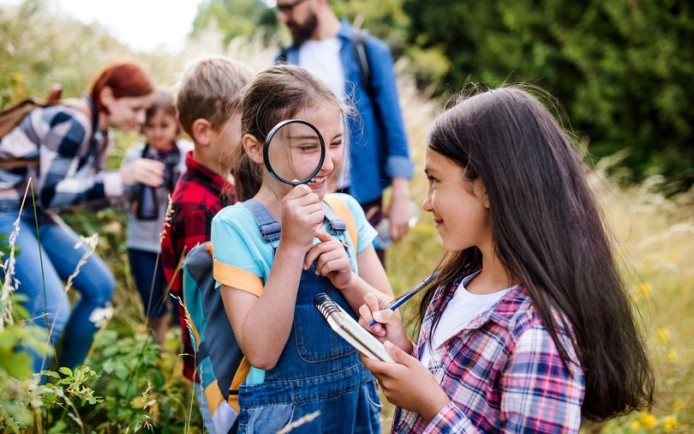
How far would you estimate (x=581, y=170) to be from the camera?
1597 mm

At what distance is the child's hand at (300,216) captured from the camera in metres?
1.51

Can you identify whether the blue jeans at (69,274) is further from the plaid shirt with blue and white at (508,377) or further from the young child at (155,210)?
the plaid shirt with blue and white at (508,377)

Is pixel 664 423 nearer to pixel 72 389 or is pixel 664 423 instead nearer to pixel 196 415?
pixel 196 415

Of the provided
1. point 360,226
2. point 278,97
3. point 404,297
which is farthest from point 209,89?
point 404,297

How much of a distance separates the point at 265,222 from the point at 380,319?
398 mm

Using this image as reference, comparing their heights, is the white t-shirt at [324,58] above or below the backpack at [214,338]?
above

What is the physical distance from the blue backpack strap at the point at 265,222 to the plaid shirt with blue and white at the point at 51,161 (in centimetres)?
145

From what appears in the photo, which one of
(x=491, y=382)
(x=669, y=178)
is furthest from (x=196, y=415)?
(x=669, y=178)

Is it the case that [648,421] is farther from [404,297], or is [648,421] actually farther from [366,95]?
[366,95]

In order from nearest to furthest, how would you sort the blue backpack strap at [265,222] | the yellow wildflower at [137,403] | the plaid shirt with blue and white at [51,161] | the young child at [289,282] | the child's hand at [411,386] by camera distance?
1. the child's hand at [411,386]
2. the young child at [289,282]
3. the blue backpack strap at [265,222]
4. the yellow wildflower at [137,403]
5. the plaid shirt with blue and white at [51,161]

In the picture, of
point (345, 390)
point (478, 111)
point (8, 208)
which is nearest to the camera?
point (478, 111)

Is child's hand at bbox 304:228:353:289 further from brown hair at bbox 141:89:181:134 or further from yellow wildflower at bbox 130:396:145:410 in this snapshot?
brown hair at bbox 141:89:181:134

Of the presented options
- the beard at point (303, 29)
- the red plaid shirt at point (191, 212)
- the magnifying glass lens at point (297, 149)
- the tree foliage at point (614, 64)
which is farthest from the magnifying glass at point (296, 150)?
the tree foliage at point (614, 64)

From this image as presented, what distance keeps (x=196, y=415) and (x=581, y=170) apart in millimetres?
1769
